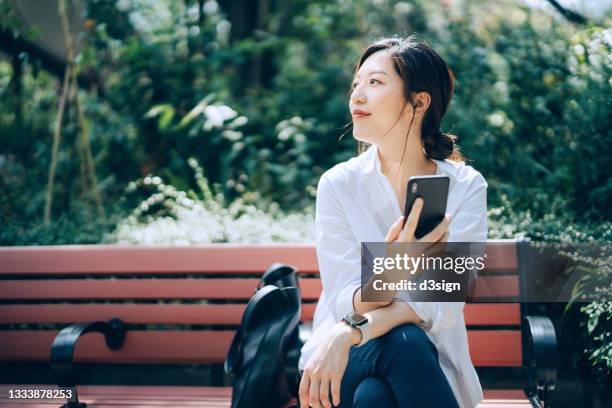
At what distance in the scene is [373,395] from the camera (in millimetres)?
2035

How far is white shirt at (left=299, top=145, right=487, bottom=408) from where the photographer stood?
226 centimetres

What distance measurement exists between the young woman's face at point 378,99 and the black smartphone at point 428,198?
439mm

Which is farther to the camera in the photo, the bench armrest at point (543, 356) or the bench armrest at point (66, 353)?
the bench armrest at point (66, 353)

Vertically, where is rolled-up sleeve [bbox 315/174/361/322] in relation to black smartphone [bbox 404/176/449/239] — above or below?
below

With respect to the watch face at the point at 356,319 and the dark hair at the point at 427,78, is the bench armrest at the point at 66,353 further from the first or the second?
the dark hair at the point at 427,78

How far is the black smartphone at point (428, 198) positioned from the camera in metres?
2.04

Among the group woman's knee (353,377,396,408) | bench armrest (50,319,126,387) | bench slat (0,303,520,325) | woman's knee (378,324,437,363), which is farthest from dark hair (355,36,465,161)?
bench armrest (50,319,126,387)

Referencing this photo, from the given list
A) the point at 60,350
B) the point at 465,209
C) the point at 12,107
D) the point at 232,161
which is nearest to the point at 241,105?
the point at 232,161

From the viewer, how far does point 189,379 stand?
3.91m

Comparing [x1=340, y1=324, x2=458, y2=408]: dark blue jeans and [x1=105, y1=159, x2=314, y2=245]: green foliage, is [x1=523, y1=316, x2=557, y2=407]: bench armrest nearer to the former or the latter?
[x1=340, y1=324, x2=458, y2=408]: dark blue jeans

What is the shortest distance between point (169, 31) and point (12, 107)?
5.17 feet

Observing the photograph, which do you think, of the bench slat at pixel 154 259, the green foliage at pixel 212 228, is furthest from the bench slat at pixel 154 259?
the green foliage at pixel 212 228

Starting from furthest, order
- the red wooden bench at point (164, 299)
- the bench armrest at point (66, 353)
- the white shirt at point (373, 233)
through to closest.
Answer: the red wooden bench at point (164, 299)
the bench armrest at point (66, 353)
the white shirt at point (373, 233)

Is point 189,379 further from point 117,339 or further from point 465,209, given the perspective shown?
point 465,209
